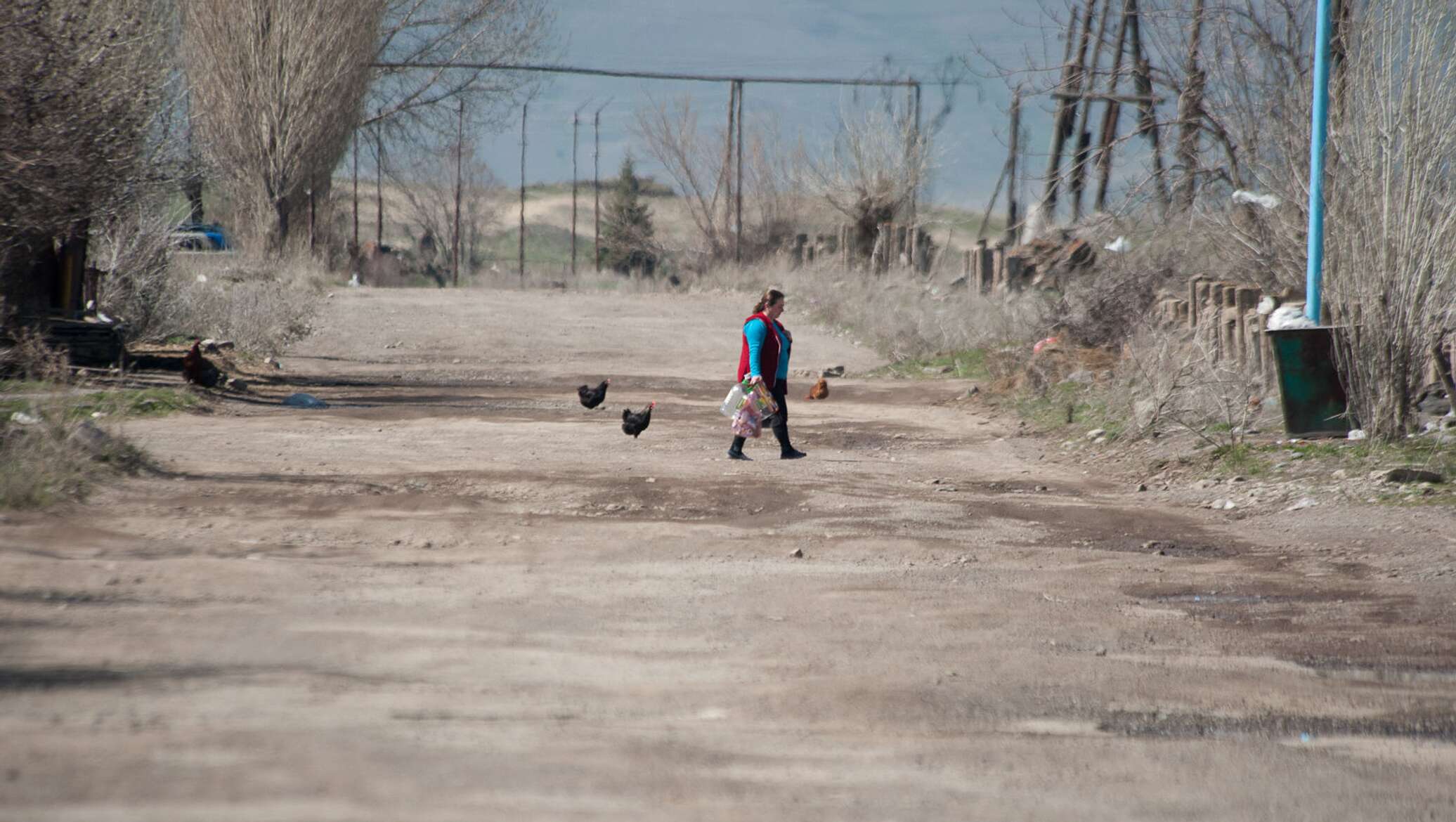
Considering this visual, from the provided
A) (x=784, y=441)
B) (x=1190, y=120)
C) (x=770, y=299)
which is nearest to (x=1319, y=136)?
(x=770, y=299)

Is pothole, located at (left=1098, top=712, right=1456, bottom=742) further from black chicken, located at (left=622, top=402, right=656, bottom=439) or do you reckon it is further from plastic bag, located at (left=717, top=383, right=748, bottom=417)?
black chicken, located at (left=622, top=402, right=656, bottom=439)

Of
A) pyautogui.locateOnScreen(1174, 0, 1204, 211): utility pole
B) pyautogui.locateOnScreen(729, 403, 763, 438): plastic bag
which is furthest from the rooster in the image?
pyautogui.locateOnScreen(1174, 0, 1204, 211): utility pole

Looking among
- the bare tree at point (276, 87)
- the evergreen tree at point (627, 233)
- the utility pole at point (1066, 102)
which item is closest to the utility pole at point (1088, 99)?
the utility pole at point (1066, 102)

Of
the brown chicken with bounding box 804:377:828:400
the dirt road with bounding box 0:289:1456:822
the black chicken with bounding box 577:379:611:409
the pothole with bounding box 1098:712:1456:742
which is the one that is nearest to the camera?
the dirt road with bounding box 0:289:1456:822

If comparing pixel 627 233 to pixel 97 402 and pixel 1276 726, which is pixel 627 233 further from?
pixel 1276 726

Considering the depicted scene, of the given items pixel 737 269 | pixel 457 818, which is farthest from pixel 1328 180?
pixel 737 269

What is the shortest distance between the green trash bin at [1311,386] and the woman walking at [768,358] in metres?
3.89

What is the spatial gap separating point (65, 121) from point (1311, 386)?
10280 mm

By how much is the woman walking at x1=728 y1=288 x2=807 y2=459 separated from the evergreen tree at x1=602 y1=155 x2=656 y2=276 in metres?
50.6

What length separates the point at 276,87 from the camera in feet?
110

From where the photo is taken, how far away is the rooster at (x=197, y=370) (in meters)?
14.5

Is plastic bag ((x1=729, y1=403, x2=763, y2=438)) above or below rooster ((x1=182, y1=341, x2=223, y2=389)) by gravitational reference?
below

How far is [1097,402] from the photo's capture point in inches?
563

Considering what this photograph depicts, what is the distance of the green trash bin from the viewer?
11203 millimetres
